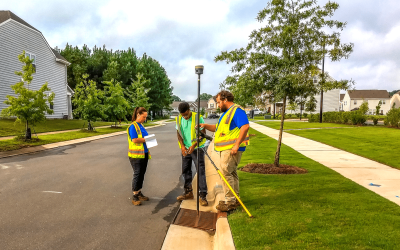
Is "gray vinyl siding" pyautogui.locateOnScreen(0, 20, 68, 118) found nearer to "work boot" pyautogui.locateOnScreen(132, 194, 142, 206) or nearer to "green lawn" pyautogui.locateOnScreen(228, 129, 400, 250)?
"work boot" pyautogui.locateOnScreen(132, 194, 142, 206)

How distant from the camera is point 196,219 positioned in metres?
5.01

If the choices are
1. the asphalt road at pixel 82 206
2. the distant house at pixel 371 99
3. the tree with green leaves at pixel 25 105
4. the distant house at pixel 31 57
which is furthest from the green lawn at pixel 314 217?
the distant house at pixel 371 99

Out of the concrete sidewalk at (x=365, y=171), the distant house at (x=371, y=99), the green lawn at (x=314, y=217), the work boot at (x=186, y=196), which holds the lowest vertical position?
the work boot at (x=186, y=196)

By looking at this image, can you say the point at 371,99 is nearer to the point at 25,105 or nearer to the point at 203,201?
the point at 25,105

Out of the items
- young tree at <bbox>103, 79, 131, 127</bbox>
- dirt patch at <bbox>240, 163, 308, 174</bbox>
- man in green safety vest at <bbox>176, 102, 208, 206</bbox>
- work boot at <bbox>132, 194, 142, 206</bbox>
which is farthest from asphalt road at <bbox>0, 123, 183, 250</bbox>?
young tree at <bbox>103, 79, 131, 127</bbox>

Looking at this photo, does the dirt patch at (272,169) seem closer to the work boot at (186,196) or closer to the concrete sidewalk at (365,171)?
the concrete sidewalk at (365,171)

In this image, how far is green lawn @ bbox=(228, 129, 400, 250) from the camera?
3.66m

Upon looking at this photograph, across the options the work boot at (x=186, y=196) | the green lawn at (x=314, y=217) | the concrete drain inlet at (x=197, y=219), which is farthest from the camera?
the work boot at (x=186, y=196)

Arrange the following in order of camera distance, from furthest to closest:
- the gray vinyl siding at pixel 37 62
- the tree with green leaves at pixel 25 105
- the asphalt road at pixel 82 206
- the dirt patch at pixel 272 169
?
the gray vinyl siding at pixel 37 62 → the tree with green leaves at pixel 25 105 → the dirt patch at pixel 272 169 → the asphalt road at pixel 82 206

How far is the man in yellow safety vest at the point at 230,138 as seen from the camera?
4754 mm

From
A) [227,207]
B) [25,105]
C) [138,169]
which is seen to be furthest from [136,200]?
[25,105]

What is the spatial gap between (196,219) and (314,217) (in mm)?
1846

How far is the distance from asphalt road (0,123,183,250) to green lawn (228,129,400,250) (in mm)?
1372

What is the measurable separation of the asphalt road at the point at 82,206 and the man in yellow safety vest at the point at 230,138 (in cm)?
Result: 118
